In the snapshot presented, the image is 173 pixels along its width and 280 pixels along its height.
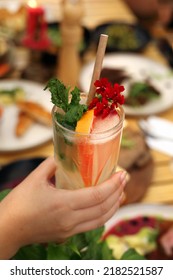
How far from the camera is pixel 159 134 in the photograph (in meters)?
1.46

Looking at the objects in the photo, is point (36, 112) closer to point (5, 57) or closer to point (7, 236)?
point (5, 57)

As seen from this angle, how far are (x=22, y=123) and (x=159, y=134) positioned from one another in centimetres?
47

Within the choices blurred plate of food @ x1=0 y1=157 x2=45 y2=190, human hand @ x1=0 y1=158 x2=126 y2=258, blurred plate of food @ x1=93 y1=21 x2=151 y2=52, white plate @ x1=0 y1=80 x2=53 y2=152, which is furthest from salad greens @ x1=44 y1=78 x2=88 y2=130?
blurred plate of food @ x1=93 y1=21 x2=151 y2=52

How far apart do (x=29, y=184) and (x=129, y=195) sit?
56 cm

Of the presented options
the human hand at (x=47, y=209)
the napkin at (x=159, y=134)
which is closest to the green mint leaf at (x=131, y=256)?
the human hand at (x=47, y=209)

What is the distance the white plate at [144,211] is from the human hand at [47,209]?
43 cm

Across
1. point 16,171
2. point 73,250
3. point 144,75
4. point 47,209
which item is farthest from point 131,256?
point 144,75

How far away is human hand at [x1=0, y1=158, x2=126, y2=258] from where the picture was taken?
0.69 metres

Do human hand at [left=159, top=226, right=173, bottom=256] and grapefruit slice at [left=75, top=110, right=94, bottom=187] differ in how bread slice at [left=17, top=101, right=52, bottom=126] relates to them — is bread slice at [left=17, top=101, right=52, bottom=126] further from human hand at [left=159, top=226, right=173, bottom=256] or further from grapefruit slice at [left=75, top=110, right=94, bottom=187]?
grapefruit slice at [left=75, top=110, right=94, bottom=187]

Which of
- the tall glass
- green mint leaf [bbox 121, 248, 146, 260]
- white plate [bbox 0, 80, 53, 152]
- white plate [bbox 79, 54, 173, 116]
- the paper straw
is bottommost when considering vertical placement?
white plate [bbox 0, 80, 53, 152]

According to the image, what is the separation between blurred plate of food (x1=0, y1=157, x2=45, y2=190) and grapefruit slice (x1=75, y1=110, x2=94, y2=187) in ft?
1.88
